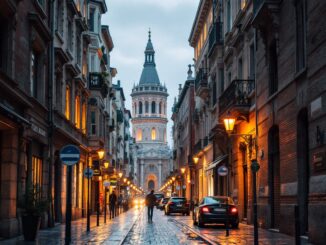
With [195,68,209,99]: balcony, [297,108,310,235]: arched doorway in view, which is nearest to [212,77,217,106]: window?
[195,68,209,99]: balcony

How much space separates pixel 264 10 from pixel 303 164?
20.8 feet

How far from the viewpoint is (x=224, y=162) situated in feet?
131

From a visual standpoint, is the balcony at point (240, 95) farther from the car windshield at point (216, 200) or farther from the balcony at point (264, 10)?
the balcony at point (264, 10)

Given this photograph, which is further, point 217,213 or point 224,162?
point 224,162

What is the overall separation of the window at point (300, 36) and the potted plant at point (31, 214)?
913 cm

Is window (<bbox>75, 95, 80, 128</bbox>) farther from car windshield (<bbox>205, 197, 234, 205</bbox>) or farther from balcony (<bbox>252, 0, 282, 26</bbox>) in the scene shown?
balcony (<bbox>252, 0, 282, 26</bbox>)

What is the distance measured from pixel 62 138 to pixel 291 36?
562 inches

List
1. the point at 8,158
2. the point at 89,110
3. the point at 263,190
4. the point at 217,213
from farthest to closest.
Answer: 1. the point at 89,110
2. the point at 217,213
3. the point at 263,190
4. the point at 8,158

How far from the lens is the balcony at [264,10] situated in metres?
24.1

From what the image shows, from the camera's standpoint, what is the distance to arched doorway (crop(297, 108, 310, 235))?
21188mm

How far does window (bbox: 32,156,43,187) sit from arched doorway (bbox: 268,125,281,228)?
9165 millimetres

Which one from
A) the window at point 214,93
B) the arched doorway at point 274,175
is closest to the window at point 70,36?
the window at point 214,93

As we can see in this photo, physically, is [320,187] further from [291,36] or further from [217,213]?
[217,213]

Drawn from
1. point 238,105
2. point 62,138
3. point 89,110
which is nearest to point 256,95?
point 238,105
